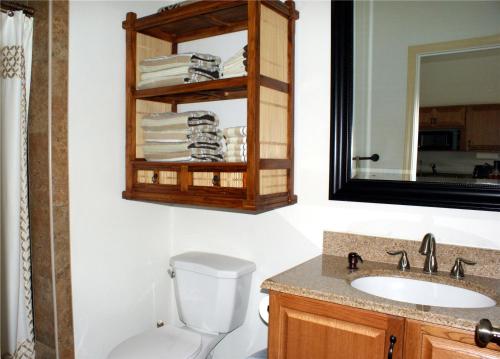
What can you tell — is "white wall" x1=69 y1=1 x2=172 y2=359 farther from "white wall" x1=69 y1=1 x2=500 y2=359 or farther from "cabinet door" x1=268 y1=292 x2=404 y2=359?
"cabinet door" x1=268 y1=292 x2=404 y2=359

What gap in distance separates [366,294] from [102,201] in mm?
1247

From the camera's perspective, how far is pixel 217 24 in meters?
1.93

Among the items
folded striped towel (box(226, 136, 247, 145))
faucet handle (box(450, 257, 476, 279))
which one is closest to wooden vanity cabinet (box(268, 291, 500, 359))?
faucet handle (box(450, 257, 476, 279))

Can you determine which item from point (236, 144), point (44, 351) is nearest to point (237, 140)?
point (236, 144)

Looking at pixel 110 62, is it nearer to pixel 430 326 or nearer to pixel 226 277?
pixel 226 277

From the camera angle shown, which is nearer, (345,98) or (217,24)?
(345,98)

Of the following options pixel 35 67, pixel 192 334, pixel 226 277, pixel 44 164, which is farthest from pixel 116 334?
pixel 35 67

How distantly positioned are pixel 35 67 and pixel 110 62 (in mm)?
317

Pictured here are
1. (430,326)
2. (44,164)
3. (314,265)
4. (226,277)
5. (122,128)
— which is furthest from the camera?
(122,128)

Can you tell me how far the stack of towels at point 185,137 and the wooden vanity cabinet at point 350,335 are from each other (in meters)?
0.70

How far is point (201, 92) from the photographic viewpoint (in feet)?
6.06

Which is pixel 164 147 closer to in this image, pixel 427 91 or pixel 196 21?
pixel 196 21

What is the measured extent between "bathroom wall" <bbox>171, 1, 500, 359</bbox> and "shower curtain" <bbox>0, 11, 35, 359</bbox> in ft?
2.83

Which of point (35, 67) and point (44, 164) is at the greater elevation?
point (35, 67)
